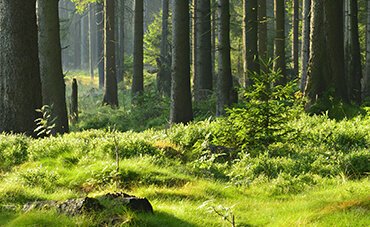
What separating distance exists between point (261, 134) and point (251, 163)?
1.18m

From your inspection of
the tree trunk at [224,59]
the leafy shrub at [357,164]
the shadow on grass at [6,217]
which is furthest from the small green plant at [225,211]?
the tree trunk at [224,59]

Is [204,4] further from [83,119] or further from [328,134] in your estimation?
[328,134]

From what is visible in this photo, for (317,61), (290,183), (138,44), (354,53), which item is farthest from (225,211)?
(138,44)

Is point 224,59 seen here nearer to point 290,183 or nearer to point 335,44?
point 335,44

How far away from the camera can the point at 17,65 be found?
11039 millimetres

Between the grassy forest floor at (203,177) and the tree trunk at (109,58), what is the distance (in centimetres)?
1377

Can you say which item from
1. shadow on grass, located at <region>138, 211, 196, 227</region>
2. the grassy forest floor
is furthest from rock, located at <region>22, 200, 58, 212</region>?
shadow on grass, located at <region>138, 211, 196, 227</region>

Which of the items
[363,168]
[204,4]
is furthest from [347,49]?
[363,168]

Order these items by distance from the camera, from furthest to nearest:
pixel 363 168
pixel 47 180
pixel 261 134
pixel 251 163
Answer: pixel 261 134 → pixel 251 163 → pixel 363 168 → pixel 47 180

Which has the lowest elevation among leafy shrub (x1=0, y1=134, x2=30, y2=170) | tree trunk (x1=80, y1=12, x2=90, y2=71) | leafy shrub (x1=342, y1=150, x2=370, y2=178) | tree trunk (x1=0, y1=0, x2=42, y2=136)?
leafy shrub (x1=342, y1=150, x2=370, y2=178)

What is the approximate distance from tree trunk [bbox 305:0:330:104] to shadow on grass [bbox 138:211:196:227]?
8777 mm

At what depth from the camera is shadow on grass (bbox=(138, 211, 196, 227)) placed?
5.55 m

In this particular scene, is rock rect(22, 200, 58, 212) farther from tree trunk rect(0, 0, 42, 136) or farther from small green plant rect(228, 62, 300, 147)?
tree trunk rect(0, 0, 42, 136)

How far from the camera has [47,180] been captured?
7520 mm
